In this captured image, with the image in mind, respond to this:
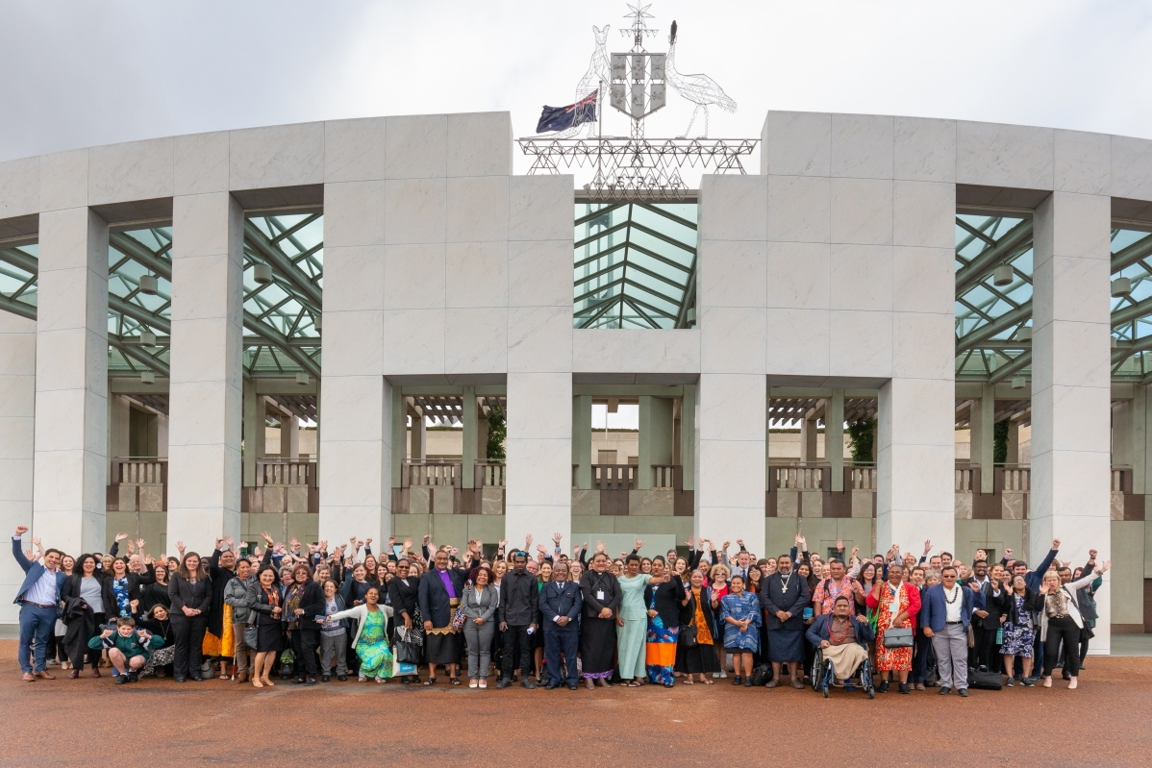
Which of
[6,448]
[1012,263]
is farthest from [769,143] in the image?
[6,448]

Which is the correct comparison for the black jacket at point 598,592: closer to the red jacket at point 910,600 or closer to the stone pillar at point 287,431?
the red jacket at point 910,600

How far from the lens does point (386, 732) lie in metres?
8.46

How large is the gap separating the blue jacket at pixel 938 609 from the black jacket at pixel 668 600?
2.65 meters

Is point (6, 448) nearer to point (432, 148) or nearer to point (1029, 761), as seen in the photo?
point (432, 148)

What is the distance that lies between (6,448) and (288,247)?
771 centimetres

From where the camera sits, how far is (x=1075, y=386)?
15828mm

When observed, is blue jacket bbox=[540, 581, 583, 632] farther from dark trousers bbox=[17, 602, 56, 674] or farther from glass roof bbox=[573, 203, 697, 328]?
glass roof bbox=[573, 203, 697, 328]

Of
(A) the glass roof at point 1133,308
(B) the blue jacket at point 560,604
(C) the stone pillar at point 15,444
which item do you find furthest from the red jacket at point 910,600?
(C) the stone pillar at point 15,444

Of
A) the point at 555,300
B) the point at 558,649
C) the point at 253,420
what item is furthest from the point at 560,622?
the point at 253,420

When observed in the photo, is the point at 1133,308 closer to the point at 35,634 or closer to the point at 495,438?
the point at 495,438

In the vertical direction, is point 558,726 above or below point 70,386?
below

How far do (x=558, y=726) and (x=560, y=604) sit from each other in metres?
2.36

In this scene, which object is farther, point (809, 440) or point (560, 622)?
point (809, 440)

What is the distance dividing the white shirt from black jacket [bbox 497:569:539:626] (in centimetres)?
447
